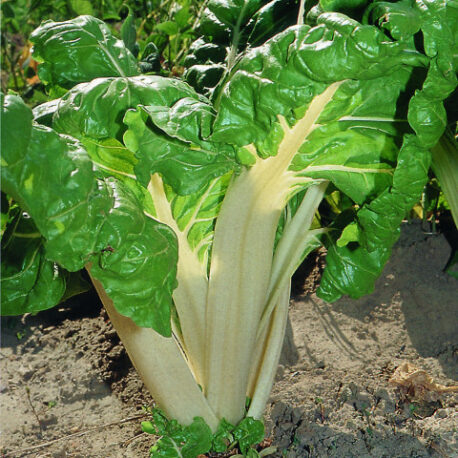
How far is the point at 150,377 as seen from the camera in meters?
1.50

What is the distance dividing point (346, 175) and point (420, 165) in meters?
0.19

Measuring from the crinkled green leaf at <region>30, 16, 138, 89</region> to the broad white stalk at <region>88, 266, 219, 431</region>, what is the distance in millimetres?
522

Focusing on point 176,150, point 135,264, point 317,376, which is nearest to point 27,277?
point 135,264

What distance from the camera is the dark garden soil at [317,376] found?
1.62 meters

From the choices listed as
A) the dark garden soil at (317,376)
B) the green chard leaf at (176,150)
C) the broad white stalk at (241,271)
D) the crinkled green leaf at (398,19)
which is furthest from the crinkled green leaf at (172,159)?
the dark garden soil at (317,376)

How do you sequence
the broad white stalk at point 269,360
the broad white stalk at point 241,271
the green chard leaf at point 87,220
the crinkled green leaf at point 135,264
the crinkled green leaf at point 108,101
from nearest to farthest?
the green chard leaf at point 87,220 < the crinkled green leaf at point 135,264 < the crinkled green leaf at point 108,101 < the broad white stalk at point 241,271 < the broad white stalk at point 269,360

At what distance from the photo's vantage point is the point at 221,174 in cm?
135

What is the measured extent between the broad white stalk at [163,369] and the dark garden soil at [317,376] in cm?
17

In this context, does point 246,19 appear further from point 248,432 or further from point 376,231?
point 248,432

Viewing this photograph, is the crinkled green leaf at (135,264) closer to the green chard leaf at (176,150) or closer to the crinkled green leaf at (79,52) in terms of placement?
the green chard leaf at (176,150)

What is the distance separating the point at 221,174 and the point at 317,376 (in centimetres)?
79

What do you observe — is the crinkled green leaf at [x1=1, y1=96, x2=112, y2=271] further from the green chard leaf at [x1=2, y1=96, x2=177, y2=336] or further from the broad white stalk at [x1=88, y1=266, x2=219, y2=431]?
the broad white stalk at [x1=88, y1=266, x2=219, y2=431]

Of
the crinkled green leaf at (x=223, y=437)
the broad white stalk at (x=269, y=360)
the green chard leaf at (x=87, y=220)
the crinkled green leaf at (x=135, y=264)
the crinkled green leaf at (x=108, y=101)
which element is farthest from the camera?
the broad white stalk at (x=269, y=360)

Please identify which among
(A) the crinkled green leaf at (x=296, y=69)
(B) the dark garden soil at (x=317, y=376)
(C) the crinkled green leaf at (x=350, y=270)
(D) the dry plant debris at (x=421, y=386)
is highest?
(A) the crinkled green leaf at (x=296, y=69)
